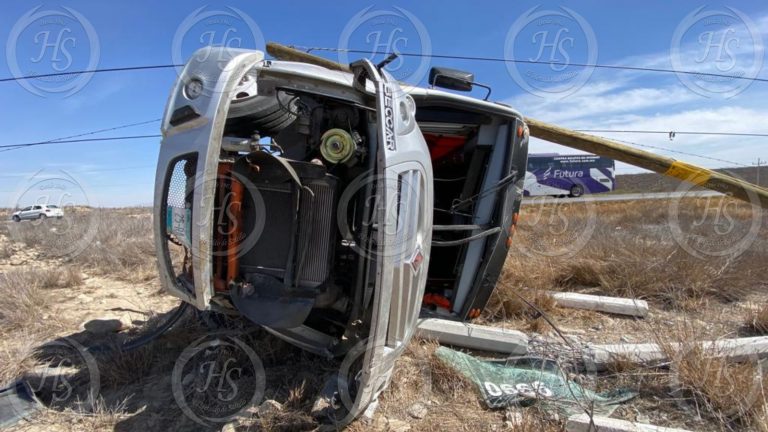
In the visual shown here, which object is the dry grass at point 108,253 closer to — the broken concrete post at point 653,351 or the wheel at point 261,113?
the wheel at point 261,113

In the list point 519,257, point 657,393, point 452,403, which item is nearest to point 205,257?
point 452,403

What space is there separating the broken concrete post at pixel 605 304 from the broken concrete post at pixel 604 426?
7.13ft

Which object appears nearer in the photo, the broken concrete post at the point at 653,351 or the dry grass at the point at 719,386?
the dry grass at the point at 719,386

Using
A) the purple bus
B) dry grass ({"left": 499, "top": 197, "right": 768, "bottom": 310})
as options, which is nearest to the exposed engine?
dry grass ({"left": 499, "top": 197, "right": 768, "bottom": 310})

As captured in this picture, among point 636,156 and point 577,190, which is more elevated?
point 636,156

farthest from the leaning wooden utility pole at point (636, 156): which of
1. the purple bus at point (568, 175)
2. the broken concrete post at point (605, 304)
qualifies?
the purple bus at point (568, 175)

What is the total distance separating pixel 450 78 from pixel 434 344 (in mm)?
2188

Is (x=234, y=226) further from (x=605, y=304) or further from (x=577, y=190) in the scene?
(x=577, y=190)

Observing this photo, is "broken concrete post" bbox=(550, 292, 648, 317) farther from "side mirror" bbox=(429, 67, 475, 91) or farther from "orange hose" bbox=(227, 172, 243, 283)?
"orange hose" bbox=(227, 172, 243, 283)

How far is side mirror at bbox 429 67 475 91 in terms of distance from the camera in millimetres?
3727

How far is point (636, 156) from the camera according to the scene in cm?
664

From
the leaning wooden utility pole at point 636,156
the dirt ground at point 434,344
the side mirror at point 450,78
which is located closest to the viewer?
the dirt ground at point 434,344

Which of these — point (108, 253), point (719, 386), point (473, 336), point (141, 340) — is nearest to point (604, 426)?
point (719, 386)

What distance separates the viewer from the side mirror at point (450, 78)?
373 cm
